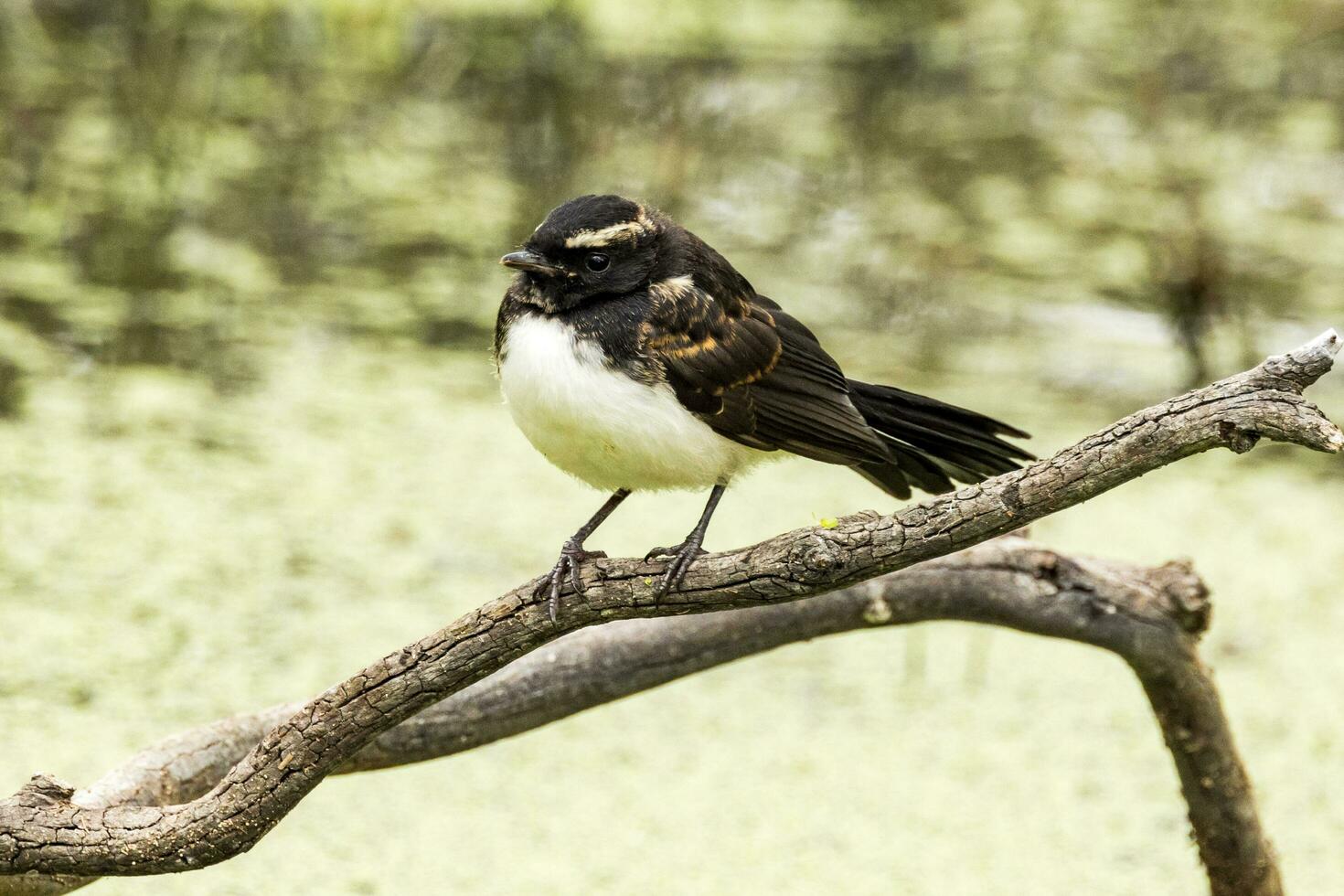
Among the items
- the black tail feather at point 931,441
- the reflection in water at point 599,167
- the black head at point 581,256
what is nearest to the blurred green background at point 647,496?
the reflection in water at point 599,167

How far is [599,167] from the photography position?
6.71 m

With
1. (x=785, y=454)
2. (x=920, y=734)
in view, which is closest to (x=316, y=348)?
(x=920, y=734)

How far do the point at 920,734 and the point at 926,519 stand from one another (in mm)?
2079

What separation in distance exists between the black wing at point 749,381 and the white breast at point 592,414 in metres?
0.05

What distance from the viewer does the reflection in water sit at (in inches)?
240

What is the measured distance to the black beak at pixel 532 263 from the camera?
279cm

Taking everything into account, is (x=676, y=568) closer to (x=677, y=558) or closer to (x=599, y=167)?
(x=677, y=558)

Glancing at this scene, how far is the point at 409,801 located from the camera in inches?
152

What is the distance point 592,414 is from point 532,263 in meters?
0.32

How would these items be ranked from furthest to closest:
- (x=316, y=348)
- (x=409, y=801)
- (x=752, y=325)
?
(x=316, y=348), (x=409, y=801), (x=752, y=325)

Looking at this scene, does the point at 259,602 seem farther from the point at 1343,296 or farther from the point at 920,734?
the point at 1343,296

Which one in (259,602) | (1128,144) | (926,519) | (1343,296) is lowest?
(926,519)

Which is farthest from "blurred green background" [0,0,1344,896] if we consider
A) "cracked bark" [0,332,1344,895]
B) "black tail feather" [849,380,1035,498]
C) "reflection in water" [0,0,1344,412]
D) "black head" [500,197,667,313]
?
"black head" [500,197,667,313]

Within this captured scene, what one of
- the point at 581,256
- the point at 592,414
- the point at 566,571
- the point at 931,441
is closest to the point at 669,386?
the point at 592,414
